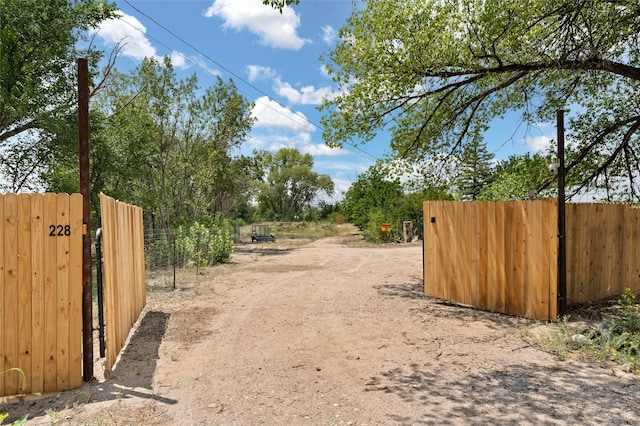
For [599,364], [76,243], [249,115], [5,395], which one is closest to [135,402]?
[5,395]

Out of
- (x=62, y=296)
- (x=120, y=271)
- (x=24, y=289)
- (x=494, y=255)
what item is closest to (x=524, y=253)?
(x=494, y=255)

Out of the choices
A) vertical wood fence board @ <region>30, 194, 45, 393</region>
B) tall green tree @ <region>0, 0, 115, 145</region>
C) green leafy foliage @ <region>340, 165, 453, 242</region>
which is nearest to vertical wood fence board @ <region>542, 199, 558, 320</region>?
vertical wood fence board @ <region>30, 194, 45, 393</region>

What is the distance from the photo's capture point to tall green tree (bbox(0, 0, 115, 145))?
395 inches

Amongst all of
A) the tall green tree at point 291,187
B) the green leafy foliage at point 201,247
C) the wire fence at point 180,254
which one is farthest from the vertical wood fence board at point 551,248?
the tall green tree at point 291,187

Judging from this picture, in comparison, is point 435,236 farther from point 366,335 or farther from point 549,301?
point 366,335

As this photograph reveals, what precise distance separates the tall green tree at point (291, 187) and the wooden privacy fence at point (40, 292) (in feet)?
169

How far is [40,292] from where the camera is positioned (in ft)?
11.7

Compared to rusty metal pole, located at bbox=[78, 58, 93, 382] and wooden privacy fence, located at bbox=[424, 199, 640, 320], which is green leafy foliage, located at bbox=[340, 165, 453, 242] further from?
rusty metal pole, located at bbox=[78, 58, 93, 382]

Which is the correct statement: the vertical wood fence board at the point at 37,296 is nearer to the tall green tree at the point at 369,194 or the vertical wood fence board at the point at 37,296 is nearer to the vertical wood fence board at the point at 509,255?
the vertical wood fence board at the point at 509,255

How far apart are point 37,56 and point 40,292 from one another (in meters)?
10.3

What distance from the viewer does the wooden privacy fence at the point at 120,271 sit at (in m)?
4.02

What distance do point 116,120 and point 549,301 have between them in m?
14.2

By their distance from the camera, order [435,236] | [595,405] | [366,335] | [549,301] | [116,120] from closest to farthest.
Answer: [595,405] < [366,335] < [549,301] < [435,236] < [116,120]

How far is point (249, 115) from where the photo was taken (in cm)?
2175
